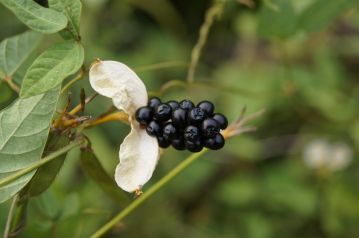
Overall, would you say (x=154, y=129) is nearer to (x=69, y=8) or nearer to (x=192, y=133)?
(x=192, y=133)

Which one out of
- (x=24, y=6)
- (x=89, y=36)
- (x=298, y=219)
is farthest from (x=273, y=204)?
(x=24, y=6)

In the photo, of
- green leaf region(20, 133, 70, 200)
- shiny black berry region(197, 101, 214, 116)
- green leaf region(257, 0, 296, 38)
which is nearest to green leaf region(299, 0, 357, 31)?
green leaf region(257, 0, 296, 38)

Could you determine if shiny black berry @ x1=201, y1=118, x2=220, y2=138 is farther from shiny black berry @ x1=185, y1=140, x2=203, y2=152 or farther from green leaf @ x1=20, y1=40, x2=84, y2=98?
green leaf @ x1=20, y1=40, x2=84, y2=98

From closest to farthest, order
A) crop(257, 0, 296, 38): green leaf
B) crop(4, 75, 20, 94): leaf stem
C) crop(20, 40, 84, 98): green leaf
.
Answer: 1. crop(20, 40, 84, 98): green leaf
2. crop(4, 75, 20, 94): leaf stem
3. crop(257, 0, 296, 38): green leaf

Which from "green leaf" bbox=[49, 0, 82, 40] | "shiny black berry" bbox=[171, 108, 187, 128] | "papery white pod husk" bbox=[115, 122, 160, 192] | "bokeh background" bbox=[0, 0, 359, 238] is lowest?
"bokeh background" bbox=[0, 0, 359, 238]

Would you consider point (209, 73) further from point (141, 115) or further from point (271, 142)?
point (141, 115)

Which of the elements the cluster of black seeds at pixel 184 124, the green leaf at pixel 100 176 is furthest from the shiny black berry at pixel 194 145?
the green leaf at pixel 100 176

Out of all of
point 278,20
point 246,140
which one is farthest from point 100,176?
point 246,140

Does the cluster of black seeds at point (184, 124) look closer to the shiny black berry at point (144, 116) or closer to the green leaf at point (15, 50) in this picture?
the shiny black berry at point (144, 116)
